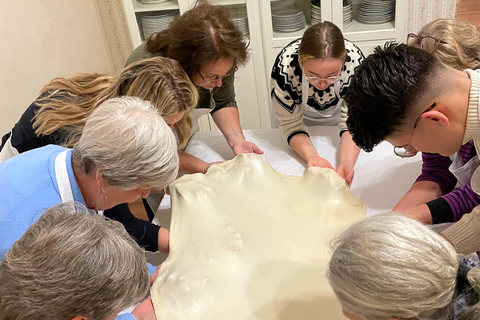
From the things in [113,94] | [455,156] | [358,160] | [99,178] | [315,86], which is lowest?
[358,160]

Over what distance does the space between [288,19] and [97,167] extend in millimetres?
2116

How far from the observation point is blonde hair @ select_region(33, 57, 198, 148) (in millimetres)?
1289

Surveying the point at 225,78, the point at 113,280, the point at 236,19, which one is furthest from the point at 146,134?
the point at 236,19

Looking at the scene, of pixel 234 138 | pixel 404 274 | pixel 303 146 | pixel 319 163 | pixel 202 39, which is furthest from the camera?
pixel 234 138

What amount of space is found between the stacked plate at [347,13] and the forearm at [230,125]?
128 centimetres

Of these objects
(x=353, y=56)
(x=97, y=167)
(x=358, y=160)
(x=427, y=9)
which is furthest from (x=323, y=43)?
(x=427, y=9)

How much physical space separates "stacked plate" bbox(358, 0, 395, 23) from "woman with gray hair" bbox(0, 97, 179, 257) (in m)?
2.13

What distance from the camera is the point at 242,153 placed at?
5.48ft

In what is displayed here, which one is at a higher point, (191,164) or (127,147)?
(127,147)

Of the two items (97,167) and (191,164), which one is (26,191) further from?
(191,164)

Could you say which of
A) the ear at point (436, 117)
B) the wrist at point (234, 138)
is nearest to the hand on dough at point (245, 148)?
the wrist at point (234, 138)

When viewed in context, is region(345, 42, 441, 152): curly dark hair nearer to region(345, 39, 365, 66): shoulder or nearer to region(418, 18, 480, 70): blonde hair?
region(418, 18, 480, 70): blonde hair

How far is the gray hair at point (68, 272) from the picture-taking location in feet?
2.46

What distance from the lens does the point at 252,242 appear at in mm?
1302
